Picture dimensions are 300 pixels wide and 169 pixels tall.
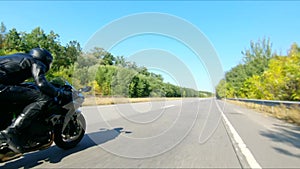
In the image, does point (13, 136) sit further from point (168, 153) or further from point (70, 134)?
point (168, 153)

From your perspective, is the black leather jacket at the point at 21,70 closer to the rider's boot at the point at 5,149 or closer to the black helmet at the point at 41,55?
the black helmet at the point at 41,55

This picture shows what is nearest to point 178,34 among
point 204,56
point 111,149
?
point 204,56

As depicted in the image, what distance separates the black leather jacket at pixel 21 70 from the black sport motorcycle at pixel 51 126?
0.27 metres

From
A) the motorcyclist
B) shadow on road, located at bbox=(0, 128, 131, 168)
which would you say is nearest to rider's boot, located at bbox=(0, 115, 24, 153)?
the motorcyclist

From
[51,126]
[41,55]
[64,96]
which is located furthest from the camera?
[64,96]

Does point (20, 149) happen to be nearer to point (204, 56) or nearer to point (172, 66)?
point (204, 56)

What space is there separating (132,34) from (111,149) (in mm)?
4816

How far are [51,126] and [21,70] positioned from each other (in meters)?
1.13

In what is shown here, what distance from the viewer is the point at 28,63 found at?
3559mm

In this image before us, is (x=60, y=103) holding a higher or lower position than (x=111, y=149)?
higher

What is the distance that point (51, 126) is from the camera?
405 centimetres

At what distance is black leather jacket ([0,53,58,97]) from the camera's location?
342 cm

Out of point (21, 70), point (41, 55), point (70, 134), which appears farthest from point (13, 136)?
point (70, 134)

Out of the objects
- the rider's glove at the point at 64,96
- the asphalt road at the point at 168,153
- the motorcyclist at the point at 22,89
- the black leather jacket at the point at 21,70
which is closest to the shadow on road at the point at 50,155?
the asphalt road at the point at 168,153
